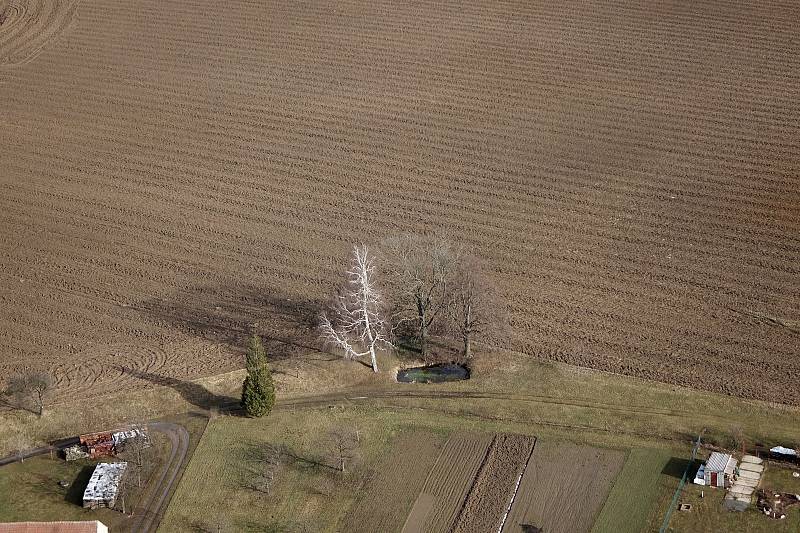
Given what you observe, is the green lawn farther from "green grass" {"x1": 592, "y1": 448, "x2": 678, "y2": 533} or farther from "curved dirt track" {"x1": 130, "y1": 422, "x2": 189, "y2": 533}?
"curved dirt track" {"x1": 130, "y1": 422, "x2": 189, "y2": 533}

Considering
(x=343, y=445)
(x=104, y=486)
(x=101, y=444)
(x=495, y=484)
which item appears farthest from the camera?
(x=101, y=444)

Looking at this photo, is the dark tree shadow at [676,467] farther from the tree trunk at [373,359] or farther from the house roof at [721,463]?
the tree trunk at [373,359]

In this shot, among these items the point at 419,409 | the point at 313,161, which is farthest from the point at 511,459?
the point at 313,161

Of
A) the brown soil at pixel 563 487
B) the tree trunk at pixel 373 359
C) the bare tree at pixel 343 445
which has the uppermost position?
the tree trunk at pixel 373 359

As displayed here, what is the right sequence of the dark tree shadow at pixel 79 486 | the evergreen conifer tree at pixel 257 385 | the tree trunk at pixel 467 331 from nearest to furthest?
1. the dark tree shadow at pixel 79 486
2. the evergreen conifer tree at pixel 257 385
3. the tree trunk at pixel 467 331

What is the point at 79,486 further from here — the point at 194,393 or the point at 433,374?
the point at 433,374

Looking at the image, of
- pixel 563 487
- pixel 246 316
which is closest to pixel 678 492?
pixel 563 487

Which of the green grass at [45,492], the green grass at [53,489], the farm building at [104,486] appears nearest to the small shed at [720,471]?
the green grass at [53,489]
